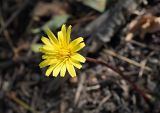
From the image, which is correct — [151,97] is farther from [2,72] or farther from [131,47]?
[2,72]

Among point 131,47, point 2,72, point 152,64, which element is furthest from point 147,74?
point 2,72

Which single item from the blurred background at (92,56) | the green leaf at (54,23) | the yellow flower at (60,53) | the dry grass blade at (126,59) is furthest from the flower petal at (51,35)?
the green leaf at (54,23)

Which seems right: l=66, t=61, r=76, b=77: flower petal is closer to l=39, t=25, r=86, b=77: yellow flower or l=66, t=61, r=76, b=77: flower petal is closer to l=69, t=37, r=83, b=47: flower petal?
l=39, t=25, r=86, b=77: yellow flower

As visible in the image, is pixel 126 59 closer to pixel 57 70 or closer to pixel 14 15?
pixel 57 70

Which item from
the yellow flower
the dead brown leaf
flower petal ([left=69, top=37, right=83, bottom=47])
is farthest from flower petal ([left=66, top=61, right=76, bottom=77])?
the dead brown leaf

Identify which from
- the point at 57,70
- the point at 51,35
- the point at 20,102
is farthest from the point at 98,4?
the point at 20,102

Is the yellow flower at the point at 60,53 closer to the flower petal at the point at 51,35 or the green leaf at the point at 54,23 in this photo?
the flower petal at the point at 51,35
